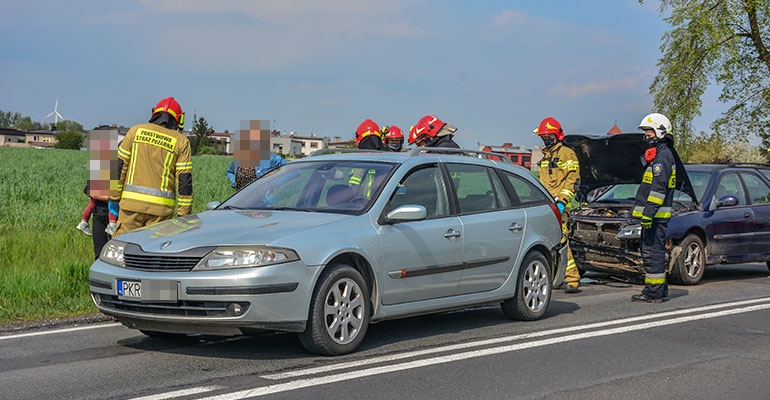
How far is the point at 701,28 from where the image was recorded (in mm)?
29844

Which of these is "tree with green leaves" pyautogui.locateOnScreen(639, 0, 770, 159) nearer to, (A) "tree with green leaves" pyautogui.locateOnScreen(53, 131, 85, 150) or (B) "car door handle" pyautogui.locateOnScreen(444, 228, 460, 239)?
(B) "car door handle" pyautogui.locateOnScreen(444, 228, 460, 239)

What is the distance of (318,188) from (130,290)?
187 cm

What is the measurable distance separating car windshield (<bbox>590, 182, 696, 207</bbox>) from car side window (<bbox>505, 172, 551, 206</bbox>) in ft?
12.7

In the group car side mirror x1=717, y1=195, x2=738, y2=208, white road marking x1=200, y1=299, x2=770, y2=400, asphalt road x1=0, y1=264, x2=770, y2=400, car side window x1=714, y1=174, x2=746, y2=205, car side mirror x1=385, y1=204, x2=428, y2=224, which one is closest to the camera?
white road marking x1=200, y1=299, x2=770, y2=400

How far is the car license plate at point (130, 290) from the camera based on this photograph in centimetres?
613

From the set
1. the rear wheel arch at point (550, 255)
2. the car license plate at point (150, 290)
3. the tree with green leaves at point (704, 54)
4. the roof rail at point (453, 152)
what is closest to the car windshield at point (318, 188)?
the roof rail at point (453, 152)

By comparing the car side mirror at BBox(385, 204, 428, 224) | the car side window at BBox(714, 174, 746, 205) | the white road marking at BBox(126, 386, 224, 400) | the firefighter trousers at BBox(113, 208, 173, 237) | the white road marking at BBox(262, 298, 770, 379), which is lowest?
the white road marking at BBox(262, 298, 770, 379)

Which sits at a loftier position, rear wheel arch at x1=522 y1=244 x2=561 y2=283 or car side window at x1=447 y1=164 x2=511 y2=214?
car side window at x1=447 y1=164 x2=511 y2=214

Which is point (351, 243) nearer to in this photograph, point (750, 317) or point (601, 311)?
point (601, 311)

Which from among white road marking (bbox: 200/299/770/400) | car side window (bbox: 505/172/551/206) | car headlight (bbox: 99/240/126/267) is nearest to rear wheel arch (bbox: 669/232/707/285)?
white road marking (bbox: 200/299/770/400)

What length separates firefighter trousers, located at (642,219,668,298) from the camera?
33.3 ft

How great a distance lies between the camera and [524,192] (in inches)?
344

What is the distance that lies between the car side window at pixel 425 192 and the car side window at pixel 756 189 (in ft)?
23.8

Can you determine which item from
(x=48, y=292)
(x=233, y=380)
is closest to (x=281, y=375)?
(x=233, y=380)
